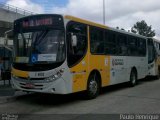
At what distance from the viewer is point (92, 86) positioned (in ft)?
40.8

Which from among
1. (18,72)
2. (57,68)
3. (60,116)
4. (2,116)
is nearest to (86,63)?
(57,68)

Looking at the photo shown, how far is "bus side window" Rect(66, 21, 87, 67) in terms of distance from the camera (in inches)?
430

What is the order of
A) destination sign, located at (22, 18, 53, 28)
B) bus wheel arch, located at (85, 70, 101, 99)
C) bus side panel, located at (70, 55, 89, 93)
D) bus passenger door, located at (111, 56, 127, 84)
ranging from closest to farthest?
destination sign, located at (22, 18, 53, 28)
bus side panel, located at (70, 55, 89, 93)
bus wheel arch, located at (85, 70, 101, 99)
bus passenger door, located at (111, 56, 127, 84)

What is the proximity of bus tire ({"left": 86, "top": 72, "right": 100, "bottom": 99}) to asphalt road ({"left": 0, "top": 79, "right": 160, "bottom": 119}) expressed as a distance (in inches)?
9.0

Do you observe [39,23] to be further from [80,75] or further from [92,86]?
[92,86]

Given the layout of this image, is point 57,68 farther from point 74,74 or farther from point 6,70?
point 6,70

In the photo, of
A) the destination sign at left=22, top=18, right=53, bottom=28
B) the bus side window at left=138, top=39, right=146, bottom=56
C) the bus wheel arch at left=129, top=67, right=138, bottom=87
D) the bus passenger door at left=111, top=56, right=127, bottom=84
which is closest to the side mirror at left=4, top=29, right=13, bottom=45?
the destination sign at left=22, top=18, right=53, bottom=28

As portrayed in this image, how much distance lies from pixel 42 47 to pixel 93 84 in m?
2.78

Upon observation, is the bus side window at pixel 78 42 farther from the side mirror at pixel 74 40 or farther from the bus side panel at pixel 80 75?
the bus side panel at pixel 80 75

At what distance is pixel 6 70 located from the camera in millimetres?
15242

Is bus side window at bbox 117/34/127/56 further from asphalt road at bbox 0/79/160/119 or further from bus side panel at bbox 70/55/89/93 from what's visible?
bus side panel at bbox 70/55/89/93

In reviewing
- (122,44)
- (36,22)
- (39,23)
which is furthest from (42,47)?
(122,44)

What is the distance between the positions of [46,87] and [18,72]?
137cm

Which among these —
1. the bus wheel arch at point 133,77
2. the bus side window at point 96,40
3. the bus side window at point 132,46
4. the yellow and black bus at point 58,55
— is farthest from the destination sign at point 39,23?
the bus wheel arch at point 133,77
